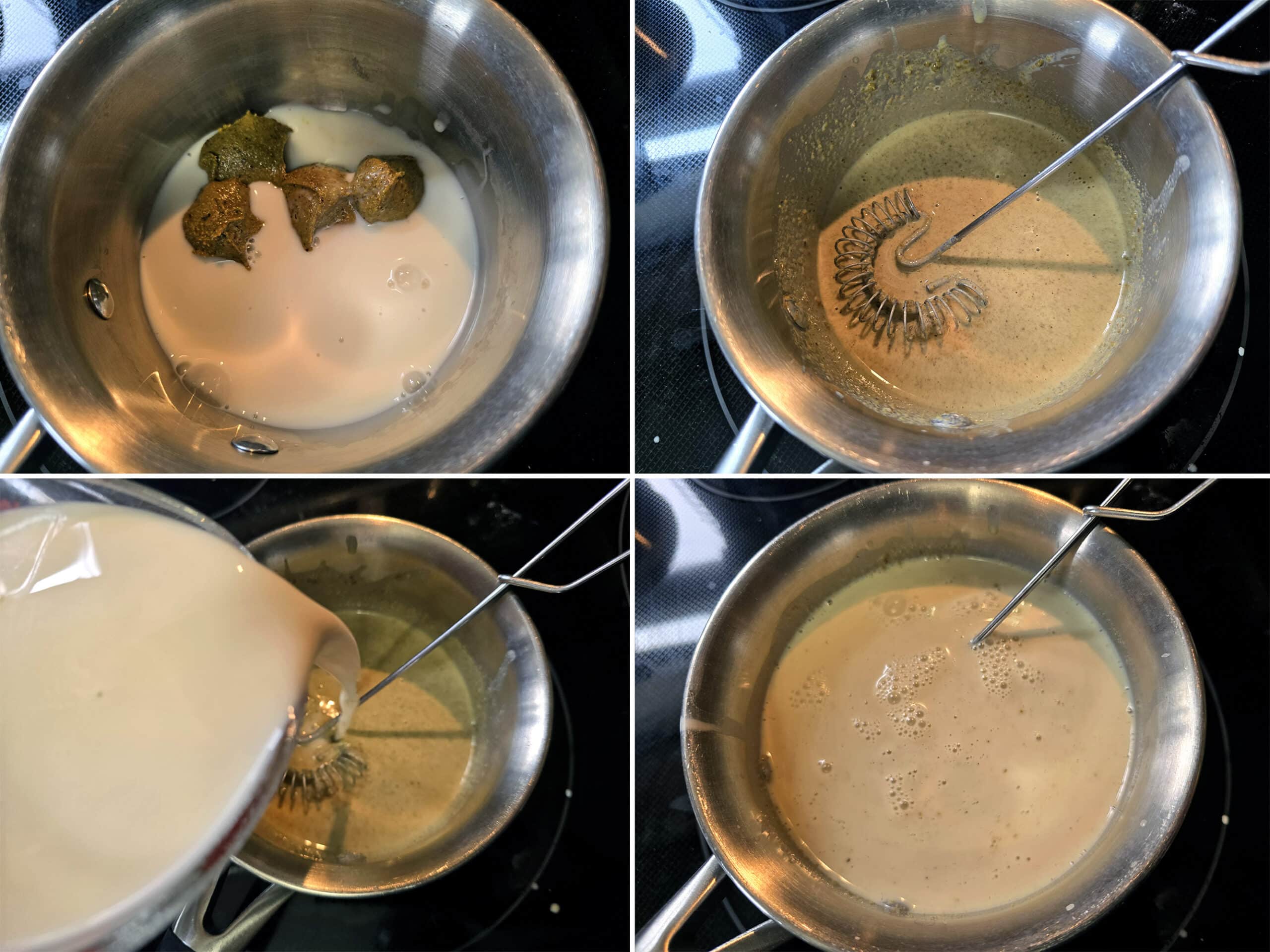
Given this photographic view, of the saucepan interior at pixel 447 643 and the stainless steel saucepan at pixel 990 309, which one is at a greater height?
the stainless steel saucepan at pixel 990 309

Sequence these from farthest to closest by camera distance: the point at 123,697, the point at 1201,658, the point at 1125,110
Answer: the point at 1201,658 → the point at 1125,110 → the point at 123,697

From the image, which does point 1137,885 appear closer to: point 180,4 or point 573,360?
point 573,360

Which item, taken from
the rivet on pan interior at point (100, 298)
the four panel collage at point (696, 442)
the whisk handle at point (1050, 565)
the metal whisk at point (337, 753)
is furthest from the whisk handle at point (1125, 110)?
the rivet on pan interior at point (100, 298)

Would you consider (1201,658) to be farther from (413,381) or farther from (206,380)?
(206,380)

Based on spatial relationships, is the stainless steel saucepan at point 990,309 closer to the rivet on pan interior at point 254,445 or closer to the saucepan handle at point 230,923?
the rivet on pan interior at point 254,445

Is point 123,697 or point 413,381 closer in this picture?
point 123,697

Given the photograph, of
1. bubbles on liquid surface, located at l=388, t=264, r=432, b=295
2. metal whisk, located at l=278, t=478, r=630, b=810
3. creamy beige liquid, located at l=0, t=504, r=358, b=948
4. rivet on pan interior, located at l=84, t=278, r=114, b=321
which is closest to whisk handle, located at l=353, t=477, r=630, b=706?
metal whisk, located at l=278, t=478, r=630, b=810

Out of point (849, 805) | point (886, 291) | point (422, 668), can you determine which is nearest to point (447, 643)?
point (422, 668)

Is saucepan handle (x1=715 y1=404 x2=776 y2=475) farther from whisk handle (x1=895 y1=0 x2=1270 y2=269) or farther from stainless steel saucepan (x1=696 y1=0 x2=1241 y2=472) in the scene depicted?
whisk handle (x1=895 y1=0 x2=1270 y2=269)
